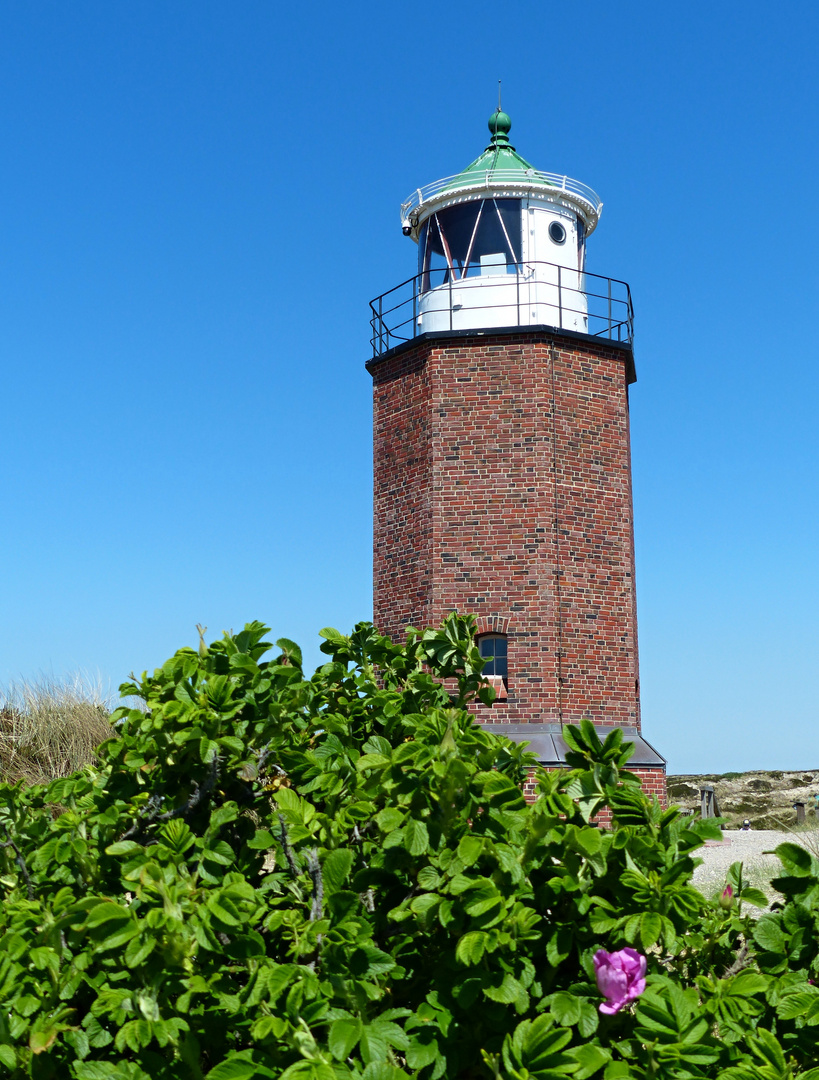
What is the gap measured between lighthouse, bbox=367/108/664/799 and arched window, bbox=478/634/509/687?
0.07 ft

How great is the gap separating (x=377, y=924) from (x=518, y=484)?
1110 cm

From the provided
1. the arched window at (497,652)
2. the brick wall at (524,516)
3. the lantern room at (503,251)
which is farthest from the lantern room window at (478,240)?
the arched window at (497,652)

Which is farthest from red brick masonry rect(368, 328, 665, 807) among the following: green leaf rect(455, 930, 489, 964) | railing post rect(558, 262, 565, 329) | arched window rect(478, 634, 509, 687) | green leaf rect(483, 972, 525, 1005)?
green leaf rect(455, 930, 489, 964)

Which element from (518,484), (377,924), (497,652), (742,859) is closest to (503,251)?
(518,484)

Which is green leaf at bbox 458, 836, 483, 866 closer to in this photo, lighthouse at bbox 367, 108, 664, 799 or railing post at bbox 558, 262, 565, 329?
lighthouse at bbox 367, 108, 664, 799

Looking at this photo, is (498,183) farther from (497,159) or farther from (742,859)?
(742,859)

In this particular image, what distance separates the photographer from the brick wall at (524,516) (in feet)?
44.5

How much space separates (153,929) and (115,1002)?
26 cm

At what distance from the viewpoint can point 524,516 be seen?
13.7 meters

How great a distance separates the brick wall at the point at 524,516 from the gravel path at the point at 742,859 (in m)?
2.49

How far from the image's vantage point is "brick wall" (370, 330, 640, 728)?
13.6 metres

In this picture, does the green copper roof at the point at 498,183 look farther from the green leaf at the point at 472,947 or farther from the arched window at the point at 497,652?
the green leaf at the point at 472,947

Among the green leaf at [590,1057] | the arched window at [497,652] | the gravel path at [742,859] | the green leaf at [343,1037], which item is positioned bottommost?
the gravel path at [742,859]

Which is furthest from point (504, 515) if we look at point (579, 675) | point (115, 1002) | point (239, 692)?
point (115, 1002)
